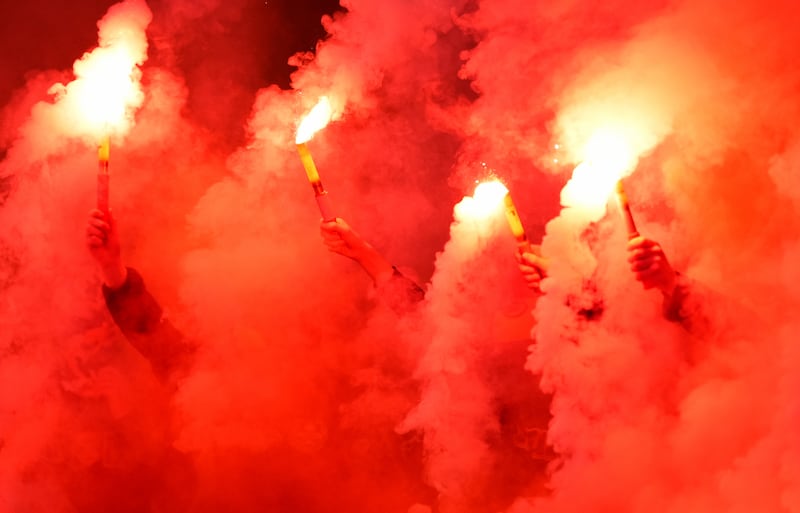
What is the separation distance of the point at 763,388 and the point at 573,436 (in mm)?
611

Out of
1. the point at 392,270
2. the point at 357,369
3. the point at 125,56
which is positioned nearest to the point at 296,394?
the point at 357,369

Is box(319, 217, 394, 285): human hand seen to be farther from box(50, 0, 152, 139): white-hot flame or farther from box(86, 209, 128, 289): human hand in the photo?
box(50, 0, 152, 139): white-hot flame

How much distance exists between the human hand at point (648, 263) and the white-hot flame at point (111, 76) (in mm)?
1933

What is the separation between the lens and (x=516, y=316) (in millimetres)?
3232

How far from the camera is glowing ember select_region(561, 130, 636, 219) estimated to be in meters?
2.70

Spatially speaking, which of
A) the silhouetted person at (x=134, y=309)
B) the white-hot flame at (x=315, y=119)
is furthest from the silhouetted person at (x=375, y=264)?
the silhouetted person at (x=134, y=309)

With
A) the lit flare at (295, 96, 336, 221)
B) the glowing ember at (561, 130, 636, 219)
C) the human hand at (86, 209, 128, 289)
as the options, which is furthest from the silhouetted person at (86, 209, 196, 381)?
the glowing ember at (561, 130, 636, 219)

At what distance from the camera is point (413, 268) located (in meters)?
3.78

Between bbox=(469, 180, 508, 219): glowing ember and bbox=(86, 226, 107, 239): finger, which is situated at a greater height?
bbox=(469, 180, 508, 219): glowing ember

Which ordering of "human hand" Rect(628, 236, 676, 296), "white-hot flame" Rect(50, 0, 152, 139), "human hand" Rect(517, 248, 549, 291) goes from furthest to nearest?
1. "white-hot flame" Rect(50, 0, 152, 139)
2. "human hand" Rect(517, 248, 549, 291)
3. "human hand" Rect(628, 236, 676, 296)

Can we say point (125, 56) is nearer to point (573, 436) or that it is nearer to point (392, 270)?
point (392, 270)

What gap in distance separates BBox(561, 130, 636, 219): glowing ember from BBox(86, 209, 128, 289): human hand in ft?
5.21

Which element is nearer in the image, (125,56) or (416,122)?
(125,56)

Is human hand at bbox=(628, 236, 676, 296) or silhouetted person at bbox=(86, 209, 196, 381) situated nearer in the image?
human hand at bbox=(628, 236, 676, 296)
